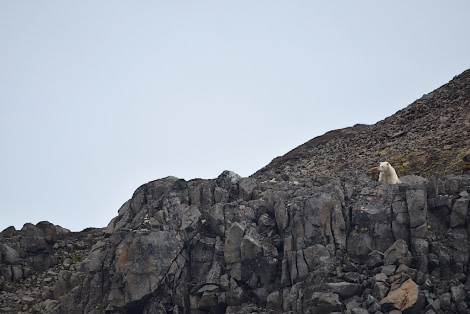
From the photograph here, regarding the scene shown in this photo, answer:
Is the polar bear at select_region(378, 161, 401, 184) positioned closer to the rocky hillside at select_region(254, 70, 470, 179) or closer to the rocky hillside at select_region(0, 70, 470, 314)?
the rocky hillside at select_region(0, 70, 470, 314)

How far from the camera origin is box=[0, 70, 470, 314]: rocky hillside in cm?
2536

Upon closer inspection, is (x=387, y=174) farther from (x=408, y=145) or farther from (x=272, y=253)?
(x=408, y=145)

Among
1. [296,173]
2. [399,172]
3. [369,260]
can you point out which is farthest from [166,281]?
[296,173]

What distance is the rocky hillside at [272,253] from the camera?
83.2ft

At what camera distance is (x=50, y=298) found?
118 ft

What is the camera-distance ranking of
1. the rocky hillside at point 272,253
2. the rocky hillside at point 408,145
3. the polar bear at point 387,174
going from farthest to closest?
1. the rocky hillside at point 408,145
2. the polar bear at point 387,174
3. the rocky hillside at point 272,253

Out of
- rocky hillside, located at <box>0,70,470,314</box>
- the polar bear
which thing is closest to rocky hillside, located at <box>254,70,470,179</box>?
rocky hillside, located at <box>0,70,470,314</box>

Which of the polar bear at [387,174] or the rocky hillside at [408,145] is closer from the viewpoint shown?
the polar bear at [387,174]

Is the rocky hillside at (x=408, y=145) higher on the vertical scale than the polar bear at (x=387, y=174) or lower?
higher

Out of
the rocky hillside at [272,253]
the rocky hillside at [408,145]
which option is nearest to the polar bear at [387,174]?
the rocky hillside at [272,253]

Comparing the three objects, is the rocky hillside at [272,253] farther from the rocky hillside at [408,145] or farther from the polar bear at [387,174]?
the polar bear at [387,174]

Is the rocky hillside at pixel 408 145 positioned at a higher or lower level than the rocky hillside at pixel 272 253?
higher

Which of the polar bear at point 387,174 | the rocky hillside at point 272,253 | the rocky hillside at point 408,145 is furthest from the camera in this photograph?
the rocky hillside at point 408,145

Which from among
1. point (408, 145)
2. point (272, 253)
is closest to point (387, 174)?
point (272, 253)
